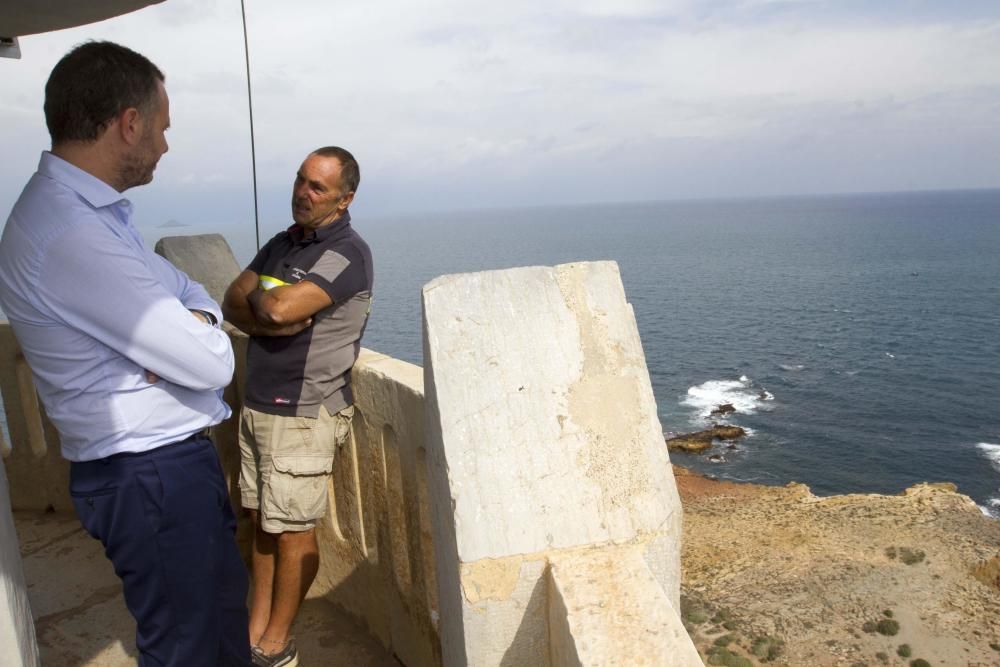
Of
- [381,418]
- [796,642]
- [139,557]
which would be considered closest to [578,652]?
[139,557]

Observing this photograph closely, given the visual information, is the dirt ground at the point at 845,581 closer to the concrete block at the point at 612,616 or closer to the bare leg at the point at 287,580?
the bare leg at the point at 287,580

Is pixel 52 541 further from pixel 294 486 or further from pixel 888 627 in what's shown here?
pixel 888 627

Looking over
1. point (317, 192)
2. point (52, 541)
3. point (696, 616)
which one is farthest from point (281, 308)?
point (696, 616)

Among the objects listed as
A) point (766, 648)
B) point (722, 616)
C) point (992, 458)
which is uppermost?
point (766, 648)

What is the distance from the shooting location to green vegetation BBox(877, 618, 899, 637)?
13.9 meters

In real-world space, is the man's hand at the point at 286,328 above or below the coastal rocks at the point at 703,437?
above

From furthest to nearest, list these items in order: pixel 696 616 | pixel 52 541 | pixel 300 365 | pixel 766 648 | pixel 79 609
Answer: pixel 696 616
pixel 766 648
pixel 52 541
pixel 79 609
pixel 300 365

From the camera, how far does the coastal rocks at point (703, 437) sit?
34531mm

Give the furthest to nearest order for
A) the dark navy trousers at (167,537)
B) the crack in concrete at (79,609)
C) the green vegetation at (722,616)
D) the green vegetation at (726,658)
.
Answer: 1. the green vegetation at (722,616)
2. the green vegetation at (726,658)
3. the crack in concrete at (79,609)
4. the dark navy trousers at (167,537)

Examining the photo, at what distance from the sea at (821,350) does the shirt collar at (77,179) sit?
16.9 metres

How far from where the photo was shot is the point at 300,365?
317 cm

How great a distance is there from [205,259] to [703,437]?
33.8 metres

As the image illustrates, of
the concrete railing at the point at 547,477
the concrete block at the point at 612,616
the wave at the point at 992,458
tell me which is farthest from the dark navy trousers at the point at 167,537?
the wave at the point at 992,458

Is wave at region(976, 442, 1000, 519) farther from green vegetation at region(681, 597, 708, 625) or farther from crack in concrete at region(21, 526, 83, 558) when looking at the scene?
crack in concrete at region(21, 526, 83, 558)
